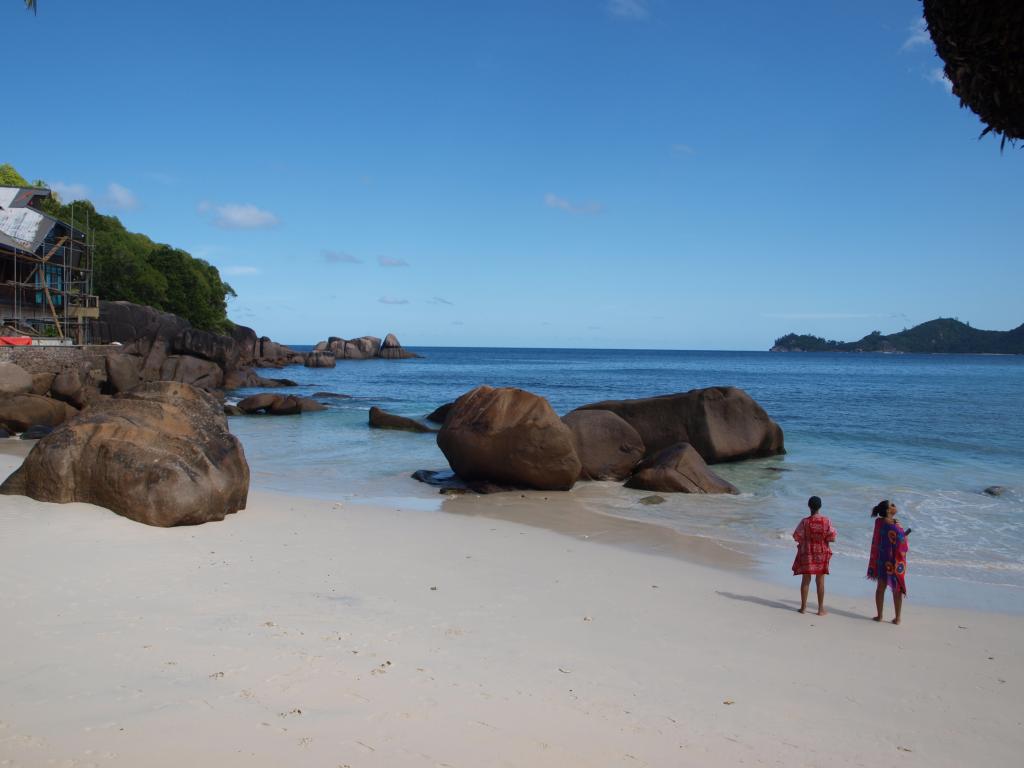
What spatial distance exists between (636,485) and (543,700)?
438 inches

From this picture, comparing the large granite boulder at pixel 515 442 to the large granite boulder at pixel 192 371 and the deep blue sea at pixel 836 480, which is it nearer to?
the deep blue sea at pixel 836 480

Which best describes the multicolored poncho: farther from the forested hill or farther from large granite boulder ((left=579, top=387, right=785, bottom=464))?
the forested hill

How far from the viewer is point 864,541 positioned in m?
12.4

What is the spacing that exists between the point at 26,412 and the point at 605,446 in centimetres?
1880

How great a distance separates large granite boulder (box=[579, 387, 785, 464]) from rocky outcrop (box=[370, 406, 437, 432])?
340 inches

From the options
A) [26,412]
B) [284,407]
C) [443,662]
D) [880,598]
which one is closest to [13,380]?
[26,412]

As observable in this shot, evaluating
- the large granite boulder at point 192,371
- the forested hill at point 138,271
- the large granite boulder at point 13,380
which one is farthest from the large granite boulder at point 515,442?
the forested hill at point 138,271

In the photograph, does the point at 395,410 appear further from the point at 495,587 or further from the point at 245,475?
the point at 495,587

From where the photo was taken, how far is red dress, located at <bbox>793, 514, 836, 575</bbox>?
8.41 meters

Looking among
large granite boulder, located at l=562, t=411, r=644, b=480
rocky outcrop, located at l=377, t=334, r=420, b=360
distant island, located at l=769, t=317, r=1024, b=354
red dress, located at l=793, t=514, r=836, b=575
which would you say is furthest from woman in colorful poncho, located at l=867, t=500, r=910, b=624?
distant island, located at l=769, t=317, r=1024, b=354

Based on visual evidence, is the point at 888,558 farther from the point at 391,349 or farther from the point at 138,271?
the point at 391,349

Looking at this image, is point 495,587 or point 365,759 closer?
point 365,759

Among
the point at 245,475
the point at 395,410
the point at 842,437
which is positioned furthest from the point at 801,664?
the point at 395,410

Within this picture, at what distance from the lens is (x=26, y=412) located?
23.5m
